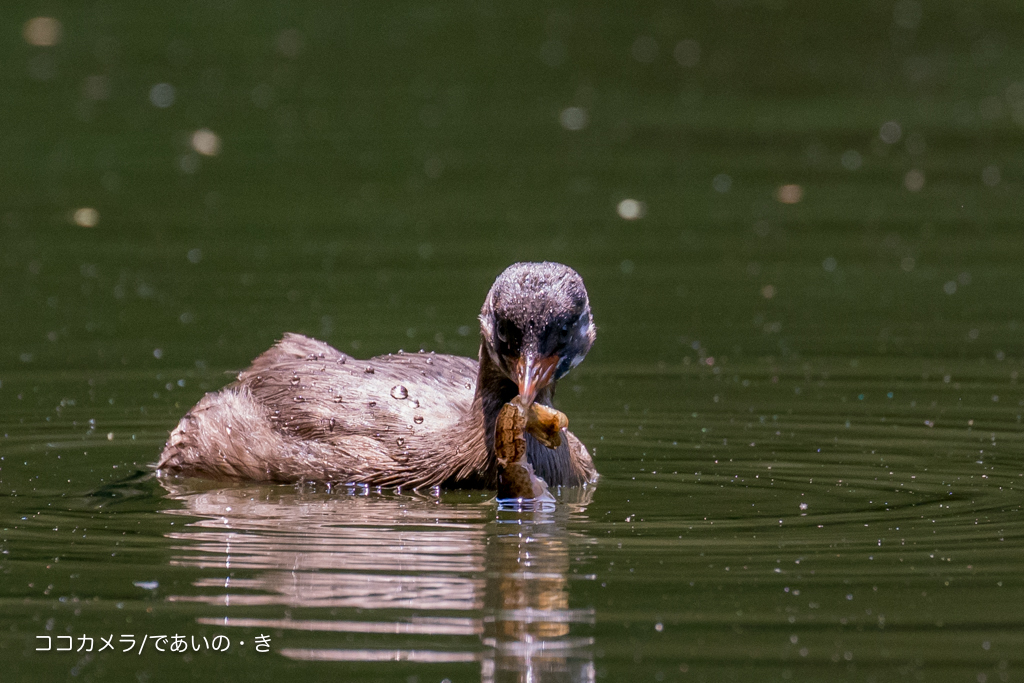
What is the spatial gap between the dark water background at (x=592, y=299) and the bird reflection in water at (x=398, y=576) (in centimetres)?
3

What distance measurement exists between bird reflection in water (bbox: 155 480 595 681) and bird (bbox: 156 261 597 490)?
21 cm

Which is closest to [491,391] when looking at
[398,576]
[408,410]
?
[408,410]

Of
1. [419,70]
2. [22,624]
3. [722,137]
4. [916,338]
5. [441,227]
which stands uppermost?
[419,70]

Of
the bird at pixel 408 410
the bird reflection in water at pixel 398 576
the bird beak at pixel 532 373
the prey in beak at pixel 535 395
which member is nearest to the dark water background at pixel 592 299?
the bird reflection in water at pixel 398 576

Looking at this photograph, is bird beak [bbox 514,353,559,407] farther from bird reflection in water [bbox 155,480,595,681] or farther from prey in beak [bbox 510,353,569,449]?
bird reflection in water [bbox 155,480,595,681]

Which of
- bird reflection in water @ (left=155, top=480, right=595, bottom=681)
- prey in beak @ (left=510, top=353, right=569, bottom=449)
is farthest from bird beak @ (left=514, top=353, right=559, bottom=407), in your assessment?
bird reflection in water @ (left=155, top=480, right=595, bottom=681)

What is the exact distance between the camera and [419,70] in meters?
24.1

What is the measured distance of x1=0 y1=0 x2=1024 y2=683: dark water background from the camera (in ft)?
22.7

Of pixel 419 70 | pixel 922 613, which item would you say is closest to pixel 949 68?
pixel 419 70

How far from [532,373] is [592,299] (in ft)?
19.2

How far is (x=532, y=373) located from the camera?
27.4 feet

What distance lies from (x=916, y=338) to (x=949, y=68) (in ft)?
41.0

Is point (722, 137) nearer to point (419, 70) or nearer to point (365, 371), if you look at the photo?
point (419, 70)

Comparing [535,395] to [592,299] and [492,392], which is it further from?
[592,299]
